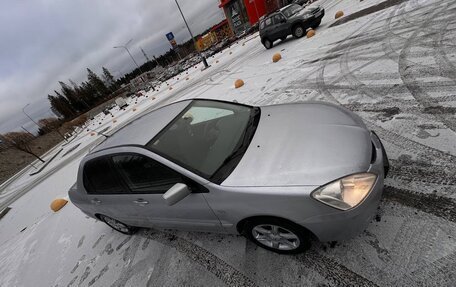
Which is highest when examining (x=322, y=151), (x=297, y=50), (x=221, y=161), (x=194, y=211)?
(x=221, y=161)

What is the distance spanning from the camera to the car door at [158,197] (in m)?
2.45

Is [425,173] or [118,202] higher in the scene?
[118,202]

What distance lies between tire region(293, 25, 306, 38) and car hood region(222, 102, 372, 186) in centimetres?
1086

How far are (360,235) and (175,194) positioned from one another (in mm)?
1909

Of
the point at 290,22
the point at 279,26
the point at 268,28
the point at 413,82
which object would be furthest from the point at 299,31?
the point at 413,82

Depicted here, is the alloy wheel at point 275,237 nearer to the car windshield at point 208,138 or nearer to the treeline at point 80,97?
the car windshield at point 208,138

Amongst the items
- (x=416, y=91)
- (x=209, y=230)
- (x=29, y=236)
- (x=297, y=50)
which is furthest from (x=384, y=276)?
(x=297, y=50)

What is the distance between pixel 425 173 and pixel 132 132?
3623 mm

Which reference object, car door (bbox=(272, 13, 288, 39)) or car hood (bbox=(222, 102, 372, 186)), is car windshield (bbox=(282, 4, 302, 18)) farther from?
car hood (bbox=(222, 102, 372, 186))

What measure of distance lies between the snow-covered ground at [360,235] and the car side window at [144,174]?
106 centimetres

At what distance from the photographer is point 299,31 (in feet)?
39.9

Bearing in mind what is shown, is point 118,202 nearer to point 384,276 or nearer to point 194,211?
point 194,211

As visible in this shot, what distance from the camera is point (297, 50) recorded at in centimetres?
1027

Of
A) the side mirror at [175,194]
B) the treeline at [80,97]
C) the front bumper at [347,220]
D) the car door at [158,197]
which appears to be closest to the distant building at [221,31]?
the treeline at [80,97]
